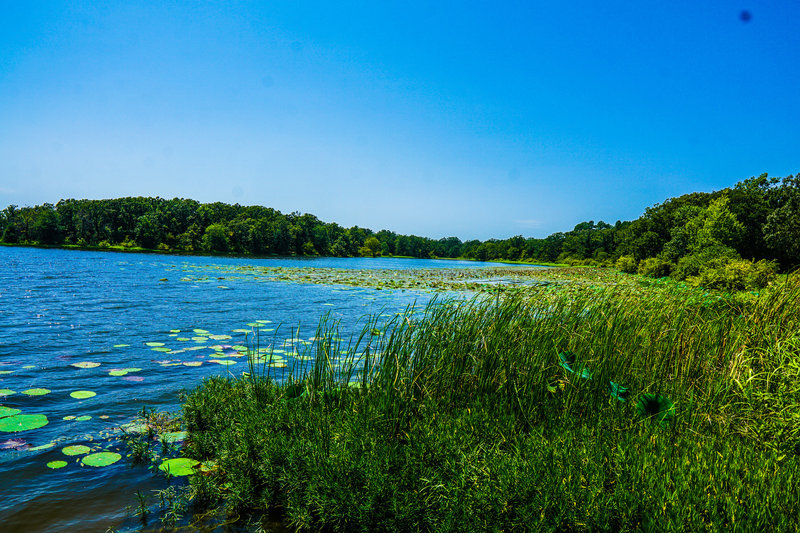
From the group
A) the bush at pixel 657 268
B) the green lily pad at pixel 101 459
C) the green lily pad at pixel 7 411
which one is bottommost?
the green lily pad at pixel 101 459

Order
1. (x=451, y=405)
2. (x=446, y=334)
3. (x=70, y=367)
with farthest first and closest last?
1. (x=70, y=367)
2. (x=446, y=334)
3. (x=451, y=405)

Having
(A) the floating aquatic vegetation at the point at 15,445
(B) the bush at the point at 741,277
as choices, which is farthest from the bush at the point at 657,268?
(A) the floating aquatic vegetation at the point at 15,445

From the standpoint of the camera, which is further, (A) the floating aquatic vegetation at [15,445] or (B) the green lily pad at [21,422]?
(B) the green lily pad at [21,422]

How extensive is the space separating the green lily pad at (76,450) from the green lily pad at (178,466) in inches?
47.0

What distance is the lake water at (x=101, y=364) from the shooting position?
3.79 metres

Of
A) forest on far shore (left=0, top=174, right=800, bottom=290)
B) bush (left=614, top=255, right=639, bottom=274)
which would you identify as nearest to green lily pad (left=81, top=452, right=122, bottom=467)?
forest on far shore (left=0, top=174, right=800, bottom=290)

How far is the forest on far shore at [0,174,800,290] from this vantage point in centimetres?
3119

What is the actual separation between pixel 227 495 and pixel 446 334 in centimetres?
306

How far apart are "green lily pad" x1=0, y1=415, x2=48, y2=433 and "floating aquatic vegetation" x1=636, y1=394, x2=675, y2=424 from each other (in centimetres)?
748

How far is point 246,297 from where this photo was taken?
18.9m

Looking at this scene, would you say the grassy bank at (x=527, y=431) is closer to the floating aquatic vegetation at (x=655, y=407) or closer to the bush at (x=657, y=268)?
the floating aquatic vegetation at (x=655, y=407)

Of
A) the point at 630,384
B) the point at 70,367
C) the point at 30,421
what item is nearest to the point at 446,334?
the point at 630,384

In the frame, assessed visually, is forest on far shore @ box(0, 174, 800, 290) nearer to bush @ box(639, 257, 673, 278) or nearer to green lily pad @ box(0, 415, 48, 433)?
bush @ box(639, 257, 673, 278)

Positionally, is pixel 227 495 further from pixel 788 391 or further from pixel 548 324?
pixel 788 391
